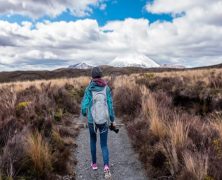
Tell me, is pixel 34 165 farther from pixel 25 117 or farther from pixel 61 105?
pixel 61 105

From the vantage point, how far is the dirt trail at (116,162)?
19.5ft

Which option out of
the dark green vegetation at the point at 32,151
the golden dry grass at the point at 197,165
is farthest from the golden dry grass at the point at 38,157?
A: the golden dry grass at the point at 197,165

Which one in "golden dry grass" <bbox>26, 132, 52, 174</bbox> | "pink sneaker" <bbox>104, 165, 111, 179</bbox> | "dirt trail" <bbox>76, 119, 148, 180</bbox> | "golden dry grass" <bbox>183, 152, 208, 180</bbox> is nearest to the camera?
"golden dry grass" <bbox>183, 152, 208, 180</bbox>

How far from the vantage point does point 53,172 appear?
574 centimetres

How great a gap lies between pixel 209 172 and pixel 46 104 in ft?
24.2

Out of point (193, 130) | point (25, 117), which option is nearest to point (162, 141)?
point (193, 130)

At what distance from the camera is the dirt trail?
5.93 metres

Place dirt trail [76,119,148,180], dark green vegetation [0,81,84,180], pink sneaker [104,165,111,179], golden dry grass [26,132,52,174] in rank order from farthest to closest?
1. dirt trail [76,119,148,180]
2. pink sneaker [104,165,111,179]
3. golden dry grass [26,132,52,174]
4. dark green vegetation [0,81,84,180]

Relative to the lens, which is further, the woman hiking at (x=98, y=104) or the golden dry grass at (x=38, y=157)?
the woman hiking at (x=98, y=104)

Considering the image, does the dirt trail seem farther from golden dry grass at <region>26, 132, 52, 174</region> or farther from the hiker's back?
the hiker's back

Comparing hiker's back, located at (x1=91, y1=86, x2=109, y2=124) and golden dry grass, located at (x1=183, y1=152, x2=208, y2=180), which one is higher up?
hiker's back, located at (x1=91, y1=86, x2=109, y2=124)

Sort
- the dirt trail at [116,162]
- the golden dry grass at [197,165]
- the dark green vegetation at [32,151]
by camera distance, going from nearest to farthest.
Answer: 1. the golden dry grass at [197,165]
2. the dark green vegetation at [32,151]
3. the dirt trail at [116,162]

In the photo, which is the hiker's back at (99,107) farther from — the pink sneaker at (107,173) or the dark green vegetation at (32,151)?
the dark green vegetation at (32,151)

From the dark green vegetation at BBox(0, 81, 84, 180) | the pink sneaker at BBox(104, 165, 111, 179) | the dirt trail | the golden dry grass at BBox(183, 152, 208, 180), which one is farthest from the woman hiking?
the golden dry grass at BBox(183, 152, 208, 180)
